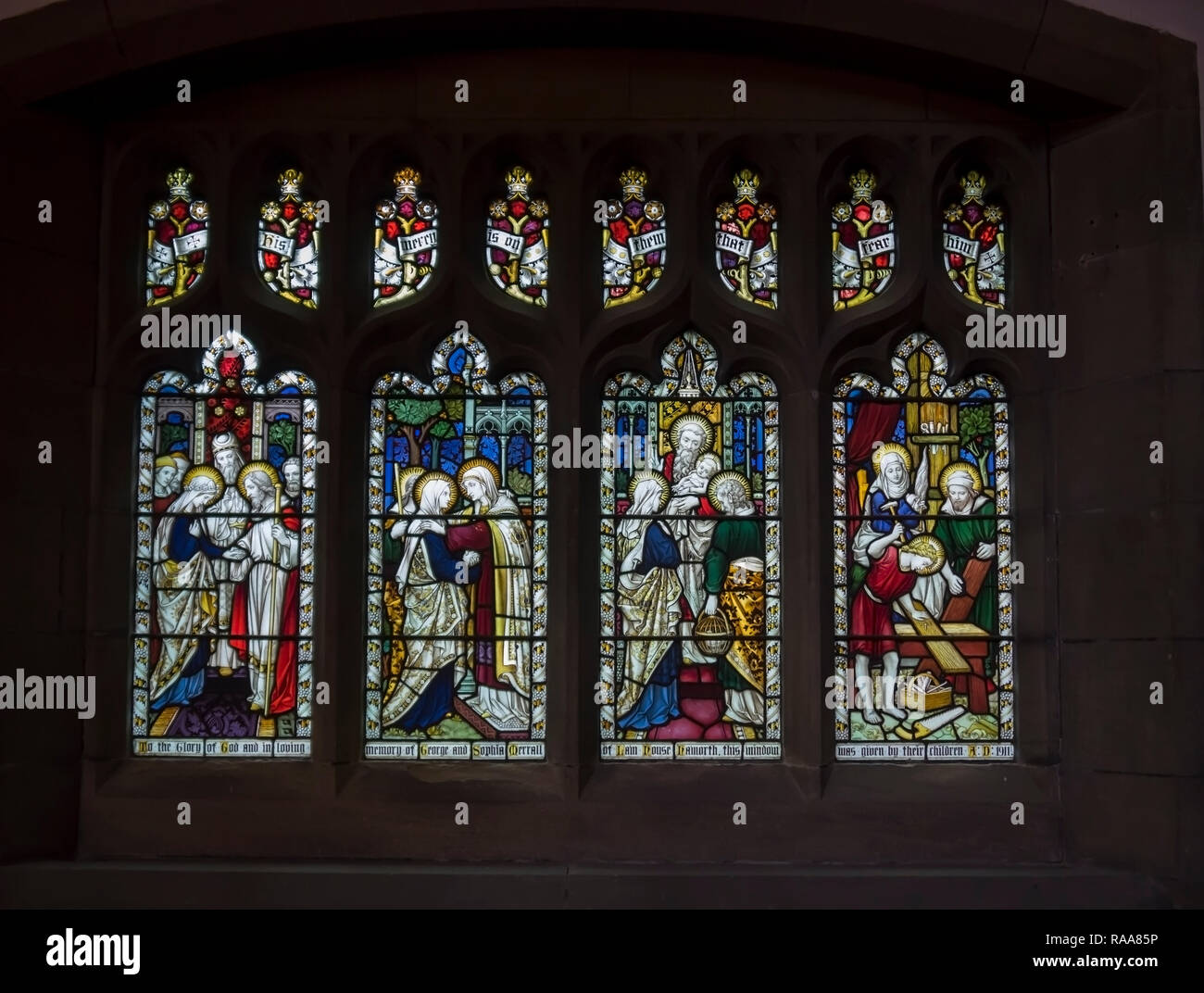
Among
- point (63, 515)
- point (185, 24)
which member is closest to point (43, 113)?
point (185, 24)

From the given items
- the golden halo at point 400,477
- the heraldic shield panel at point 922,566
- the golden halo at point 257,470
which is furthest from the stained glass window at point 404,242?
the heraldic shield panel at point 922,566

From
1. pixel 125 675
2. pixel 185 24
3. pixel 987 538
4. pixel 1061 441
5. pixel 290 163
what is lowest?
pixel 125 675

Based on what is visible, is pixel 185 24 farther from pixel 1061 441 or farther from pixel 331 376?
pixel 1061 441

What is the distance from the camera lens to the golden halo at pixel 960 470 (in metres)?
5.65

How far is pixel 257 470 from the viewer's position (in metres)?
5.67

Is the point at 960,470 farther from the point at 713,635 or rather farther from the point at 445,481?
the point at 445,481

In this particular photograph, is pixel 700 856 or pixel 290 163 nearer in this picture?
pixel 700 856

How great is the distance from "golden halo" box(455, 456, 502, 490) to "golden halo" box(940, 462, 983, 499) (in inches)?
69.9

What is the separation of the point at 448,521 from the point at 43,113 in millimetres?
2270

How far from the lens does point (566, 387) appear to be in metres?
→ 5.61

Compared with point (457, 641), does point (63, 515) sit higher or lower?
higher

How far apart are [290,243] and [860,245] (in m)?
2.34

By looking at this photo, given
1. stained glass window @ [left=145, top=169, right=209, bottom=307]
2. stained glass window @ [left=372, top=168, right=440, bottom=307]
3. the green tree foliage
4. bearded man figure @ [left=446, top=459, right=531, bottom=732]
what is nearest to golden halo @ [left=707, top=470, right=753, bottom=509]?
bearded man figure @ [left=446, top=459, right=531, bottom=732]

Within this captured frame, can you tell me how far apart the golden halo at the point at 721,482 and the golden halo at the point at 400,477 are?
45.4 inches
